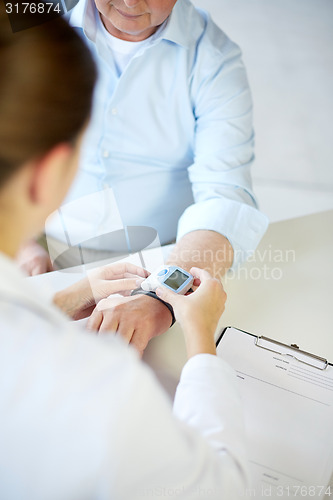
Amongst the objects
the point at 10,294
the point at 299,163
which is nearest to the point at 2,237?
the point at 10,294

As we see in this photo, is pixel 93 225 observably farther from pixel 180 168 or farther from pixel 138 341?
pixel 138 341

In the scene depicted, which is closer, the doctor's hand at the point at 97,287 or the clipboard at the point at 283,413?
the clipboard at the point at 283,413

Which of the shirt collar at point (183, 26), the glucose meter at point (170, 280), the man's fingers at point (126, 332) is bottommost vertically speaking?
the man's fingers at point (126, 332)

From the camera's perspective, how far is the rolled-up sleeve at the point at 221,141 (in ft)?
3.18

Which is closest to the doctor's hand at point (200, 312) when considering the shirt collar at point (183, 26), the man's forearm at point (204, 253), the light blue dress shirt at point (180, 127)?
the man's forearm at point (204, 253)

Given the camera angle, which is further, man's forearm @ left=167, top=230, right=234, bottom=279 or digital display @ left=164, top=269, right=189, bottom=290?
man's forearm @ left=167, top=230, right=234, bottom=279

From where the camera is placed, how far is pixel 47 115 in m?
0.44

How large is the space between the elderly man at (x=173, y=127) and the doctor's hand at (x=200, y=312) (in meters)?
0.17

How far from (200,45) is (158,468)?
83cm

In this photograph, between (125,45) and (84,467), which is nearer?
(84,467)

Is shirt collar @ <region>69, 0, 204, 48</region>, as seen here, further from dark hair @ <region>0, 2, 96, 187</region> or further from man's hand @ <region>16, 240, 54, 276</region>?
dark hair @ <region>0, 2, 96, 187</region>

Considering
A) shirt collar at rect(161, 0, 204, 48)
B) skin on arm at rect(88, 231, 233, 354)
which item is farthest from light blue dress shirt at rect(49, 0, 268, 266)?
skin on arm at rect(88, 231, 233, 354)

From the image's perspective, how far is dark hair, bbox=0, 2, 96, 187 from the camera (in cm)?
42

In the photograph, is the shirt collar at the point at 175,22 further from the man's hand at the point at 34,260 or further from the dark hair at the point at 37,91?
the dark hair at the point at 37,91
